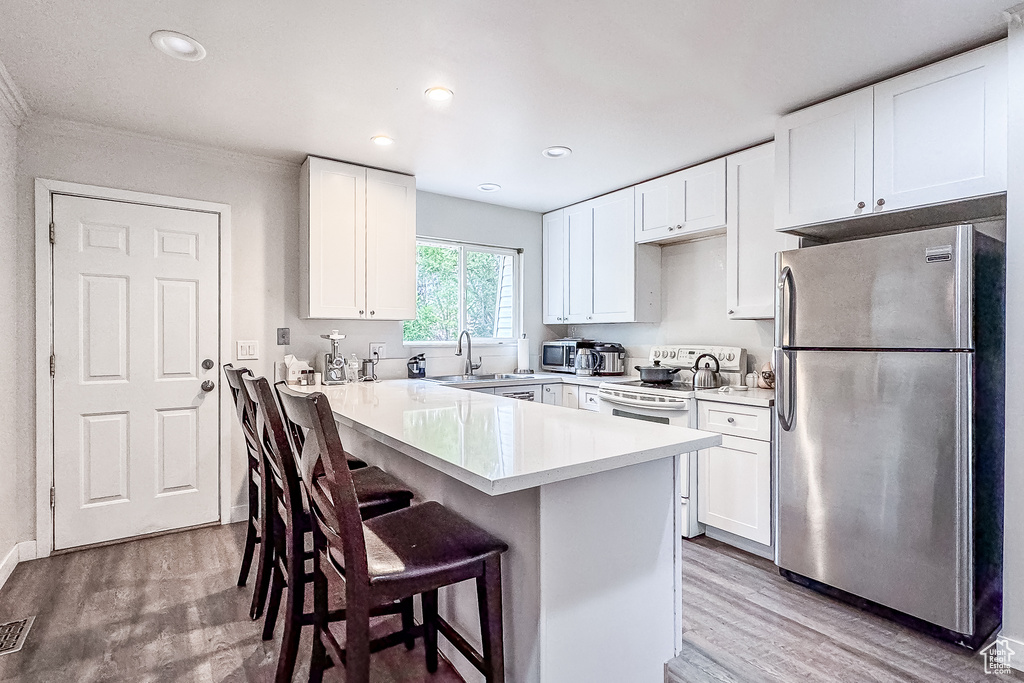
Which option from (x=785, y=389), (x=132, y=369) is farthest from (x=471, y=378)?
(x=785, y=389)

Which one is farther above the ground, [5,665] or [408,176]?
[408,176]

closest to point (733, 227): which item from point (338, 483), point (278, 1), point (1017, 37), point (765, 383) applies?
point (765, 383)

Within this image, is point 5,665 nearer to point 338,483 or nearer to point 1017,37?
point 338,483

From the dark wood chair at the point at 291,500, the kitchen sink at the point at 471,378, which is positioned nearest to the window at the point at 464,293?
the kitchen sink at the point at 471,378

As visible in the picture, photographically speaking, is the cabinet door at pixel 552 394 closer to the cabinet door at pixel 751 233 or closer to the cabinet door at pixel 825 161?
the cabinet door at pixel 751 233

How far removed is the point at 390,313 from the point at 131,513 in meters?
1.92

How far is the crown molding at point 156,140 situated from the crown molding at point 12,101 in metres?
0.09

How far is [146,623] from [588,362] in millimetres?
3114

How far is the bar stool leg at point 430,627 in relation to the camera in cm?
174

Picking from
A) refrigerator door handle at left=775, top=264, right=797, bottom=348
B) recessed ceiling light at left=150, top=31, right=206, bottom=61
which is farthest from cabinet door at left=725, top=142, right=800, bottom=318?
recessed ceiling light at left=150, top=31, right=206, bottom=61

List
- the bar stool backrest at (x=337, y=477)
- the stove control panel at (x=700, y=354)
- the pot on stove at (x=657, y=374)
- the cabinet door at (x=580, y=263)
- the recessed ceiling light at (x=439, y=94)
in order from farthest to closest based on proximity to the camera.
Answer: the cabinet door at (x=580, y=263), the pot on stove at (x=657, y=374), the stove control panel at (x=700, y=354), the recessed ceiling light at (x=439, y=94), the bar stool backrest at (x=337, y=477)

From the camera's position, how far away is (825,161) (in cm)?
253

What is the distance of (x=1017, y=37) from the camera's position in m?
1.90

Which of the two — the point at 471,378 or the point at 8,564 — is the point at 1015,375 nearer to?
the point at 471,378
